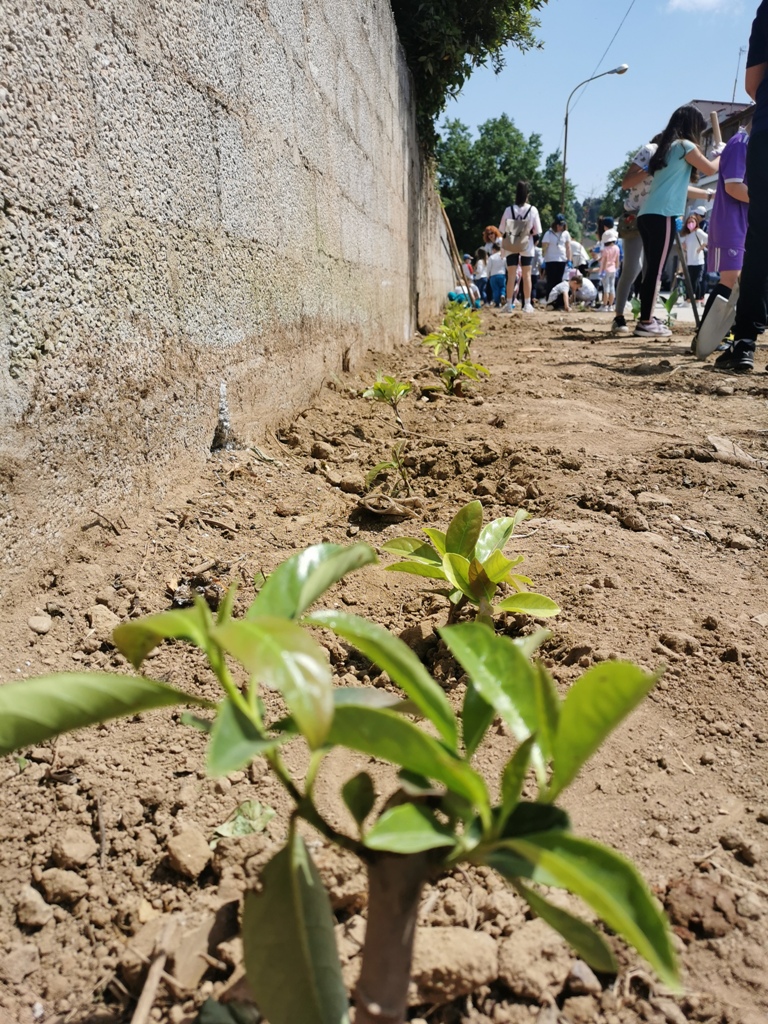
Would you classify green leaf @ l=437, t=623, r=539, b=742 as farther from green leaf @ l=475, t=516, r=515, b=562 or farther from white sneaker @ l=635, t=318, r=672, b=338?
white sneaker @ l=635, t=318, r=672, b=338

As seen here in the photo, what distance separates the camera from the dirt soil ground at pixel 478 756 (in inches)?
34.6

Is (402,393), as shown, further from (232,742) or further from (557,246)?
(557,246)

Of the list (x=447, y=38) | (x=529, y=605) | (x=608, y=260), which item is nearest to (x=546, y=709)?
(x=529, y=605)

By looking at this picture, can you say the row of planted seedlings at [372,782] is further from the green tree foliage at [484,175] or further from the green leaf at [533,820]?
the green tree foliage at [484,175]

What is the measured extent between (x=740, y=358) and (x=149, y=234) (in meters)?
4.28

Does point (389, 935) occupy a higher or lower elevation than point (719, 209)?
lower

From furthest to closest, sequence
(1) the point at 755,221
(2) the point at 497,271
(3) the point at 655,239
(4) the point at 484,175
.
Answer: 1. (4) the point at 484,175
2. (2) the point at 497,271
3. (3) the point at 655,239
4. (1) the point at 755,221

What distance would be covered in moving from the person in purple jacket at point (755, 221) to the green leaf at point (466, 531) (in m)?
3.97

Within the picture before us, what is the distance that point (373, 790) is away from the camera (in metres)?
0.67

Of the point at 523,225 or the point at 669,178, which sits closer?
the point at 669,178

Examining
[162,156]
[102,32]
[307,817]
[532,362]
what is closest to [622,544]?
[307,817]

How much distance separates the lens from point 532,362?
5.89m

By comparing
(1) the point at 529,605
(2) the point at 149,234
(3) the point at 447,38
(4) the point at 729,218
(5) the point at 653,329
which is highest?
(3) the point at 447,38

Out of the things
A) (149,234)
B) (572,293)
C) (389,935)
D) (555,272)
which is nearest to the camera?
(389,935)
